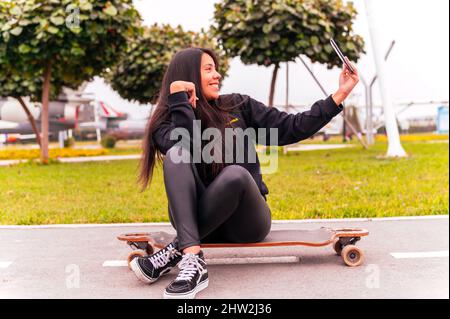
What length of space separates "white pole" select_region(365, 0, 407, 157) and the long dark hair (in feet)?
11.7

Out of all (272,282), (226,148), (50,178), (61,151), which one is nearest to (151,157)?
(226,148)

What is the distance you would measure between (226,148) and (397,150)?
448 centimetres

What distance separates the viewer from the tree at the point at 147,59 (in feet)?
22.7

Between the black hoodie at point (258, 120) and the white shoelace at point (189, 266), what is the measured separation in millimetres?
265

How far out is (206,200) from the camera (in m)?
1.72

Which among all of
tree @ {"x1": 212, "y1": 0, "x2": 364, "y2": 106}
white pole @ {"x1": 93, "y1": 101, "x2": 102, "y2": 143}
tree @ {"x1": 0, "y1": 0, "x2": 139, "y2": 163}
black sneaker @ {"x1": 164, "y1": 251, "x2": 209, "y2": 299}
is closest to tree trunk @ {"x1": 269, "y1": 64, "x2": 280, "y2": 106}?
tree @ {"x1": 212, "y1": 0, "x2": 364, "y2": 106}

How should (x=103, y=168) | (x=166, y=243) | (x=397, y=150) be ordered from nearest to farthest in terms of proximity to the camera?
1. (x=166, y=243)
2. (x=103, y=168)
3. (x=397, y=150)

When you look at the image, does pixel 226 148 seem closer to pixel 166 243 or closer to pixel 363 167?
pixel 166 243

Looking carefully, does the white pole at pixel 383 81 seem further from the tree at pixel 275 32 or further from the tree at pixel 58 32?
the tree at pixel 58 32

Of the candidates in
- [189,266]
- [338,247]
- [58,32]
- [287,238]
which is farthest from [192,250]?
[58,32]

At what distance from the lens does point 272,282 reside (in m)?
1.79

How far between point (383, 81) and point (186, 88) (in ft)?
14.2

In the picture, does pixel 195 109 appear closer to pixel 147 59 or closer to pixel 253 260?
pixel 253 260

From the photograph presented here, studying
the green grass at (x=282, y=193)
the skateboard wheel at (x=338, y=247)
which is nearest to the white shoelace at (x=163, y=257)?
the skateboard wheel at (x=338, y=247)
